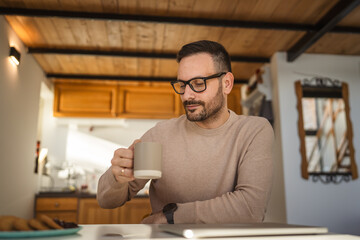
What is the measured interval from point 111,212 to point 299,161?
2274 mm

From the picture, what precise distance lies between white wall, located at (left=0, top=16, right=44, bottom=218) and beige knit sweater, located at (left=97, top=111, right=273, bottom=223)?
2114 mm

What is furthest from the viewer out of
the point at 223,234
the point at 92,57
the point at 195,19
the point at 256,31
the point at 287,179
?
the point at 92,57

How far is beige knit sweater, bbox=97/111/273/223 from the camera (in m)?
1.19

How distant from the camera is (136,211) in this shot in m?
4.07

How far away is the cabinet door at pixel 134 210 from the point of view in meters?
4.05

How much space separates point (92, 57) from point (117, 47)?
0.44 m

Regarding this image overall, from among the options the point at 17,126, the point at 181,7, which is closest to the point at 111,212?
the point at 17,126

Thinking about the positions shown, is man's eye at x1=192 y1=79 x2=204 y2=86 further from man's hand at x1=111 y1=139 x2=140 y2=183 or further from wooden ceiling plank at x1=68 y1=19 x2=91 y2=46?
wooden ceiling plank at x1=68 y1=19 x2=91 y2=46

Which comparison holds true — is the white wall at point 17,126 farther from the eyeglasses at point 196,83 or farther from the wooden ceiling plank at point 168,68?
the eyeglasses at point 196,83

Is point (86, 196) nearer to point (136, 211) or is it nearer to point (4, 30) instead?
point (136, 211)

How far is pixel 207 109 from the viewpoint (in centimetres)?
139

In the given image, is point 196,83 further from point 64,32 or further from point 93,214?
point 93,214

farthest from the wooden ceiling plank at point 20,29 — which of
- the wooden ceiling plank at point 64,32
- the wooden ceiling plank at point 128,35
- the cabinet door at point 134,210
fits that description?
the cabinet door at point 134,210

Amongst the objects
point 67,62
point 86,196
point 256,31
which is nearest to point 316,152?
point 256,31
